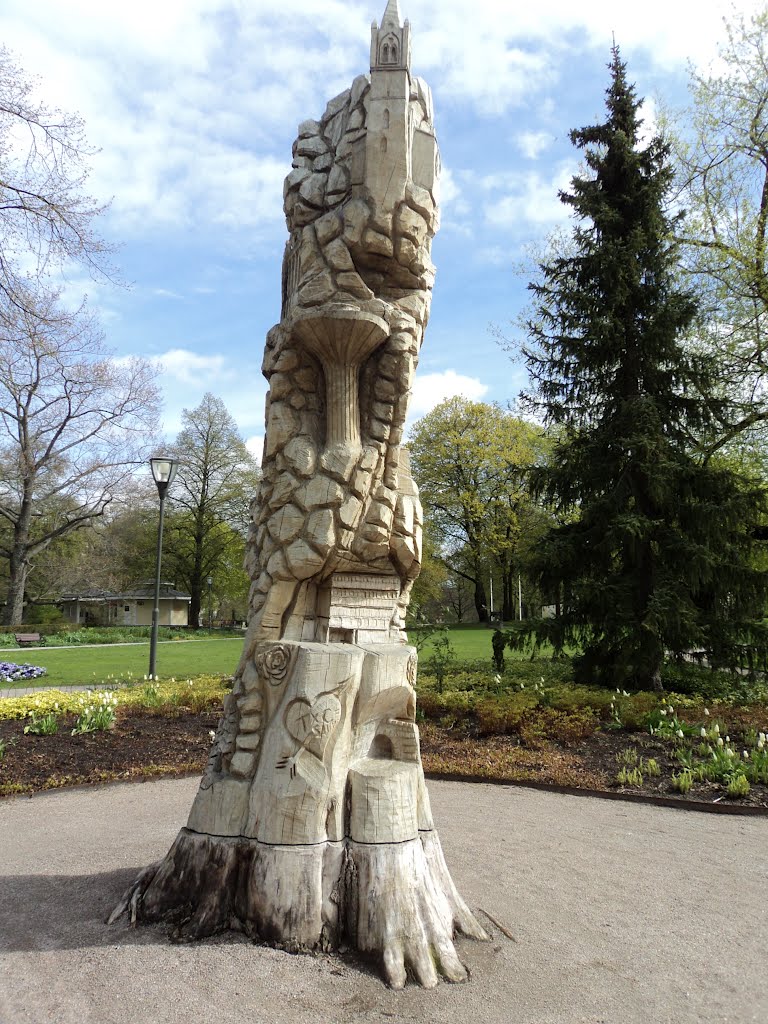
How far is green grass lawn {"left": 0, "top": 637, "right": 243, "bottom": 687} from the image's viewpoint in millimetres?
13000

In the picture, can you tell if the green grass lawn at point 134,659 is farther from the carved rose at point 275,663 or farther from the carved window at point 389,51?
the carved window at point 389,51

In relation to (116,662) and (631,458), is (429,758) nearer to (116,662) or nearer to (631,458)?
(631,458)

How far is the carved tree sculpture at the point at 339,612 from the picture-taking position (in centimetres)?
309

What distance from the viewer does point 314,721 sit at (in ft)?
10.5

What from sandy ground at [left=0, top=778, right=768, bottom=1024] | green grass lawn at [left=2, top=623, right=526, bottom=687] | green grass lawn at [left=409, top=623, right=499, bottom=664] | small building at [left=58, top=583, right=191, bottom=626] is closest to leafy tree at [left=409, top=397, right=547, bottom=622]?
green grass lawn at [left=409, top=623, right=499, bottom=664]

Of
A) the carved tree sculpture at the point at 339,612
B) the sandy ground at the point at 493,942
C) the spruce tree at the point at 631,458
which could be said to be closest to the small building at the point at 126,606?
the spruce tree at the point at 631,458

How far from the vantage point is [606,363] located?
11914 millimetres

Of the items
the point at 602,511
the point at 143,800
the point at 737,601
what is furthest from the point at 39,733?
the point at 737,601

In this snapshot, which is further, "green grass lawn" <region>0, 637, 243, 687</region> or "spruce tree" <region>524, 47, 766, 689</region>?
"green grass lawn" <region>0, 637, 243, 687</region>

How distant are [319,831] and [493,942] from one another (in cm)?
109

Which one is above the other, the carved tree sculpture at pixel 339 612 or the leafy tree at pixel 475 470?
the leafy tree at pixel 475 470

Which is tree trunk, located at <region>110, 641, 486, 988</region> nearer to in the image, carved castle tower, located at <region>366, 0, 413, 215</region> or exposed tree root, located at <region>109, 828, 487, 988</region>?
exposed tree root, located at <region>109, 828, 487, 988</region>

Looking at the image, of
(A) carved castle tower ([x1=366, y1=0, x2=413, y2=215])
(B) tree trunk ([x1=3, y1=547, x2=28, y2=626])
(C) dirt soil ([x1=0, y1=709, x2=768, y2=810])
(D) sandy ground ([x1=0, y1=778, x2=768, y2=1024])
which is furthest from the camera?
(B) tree trunk ([x1=3, y1=547, x2=28, y2=626])

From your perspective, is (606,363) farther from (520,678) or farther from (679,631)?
(520,678)
